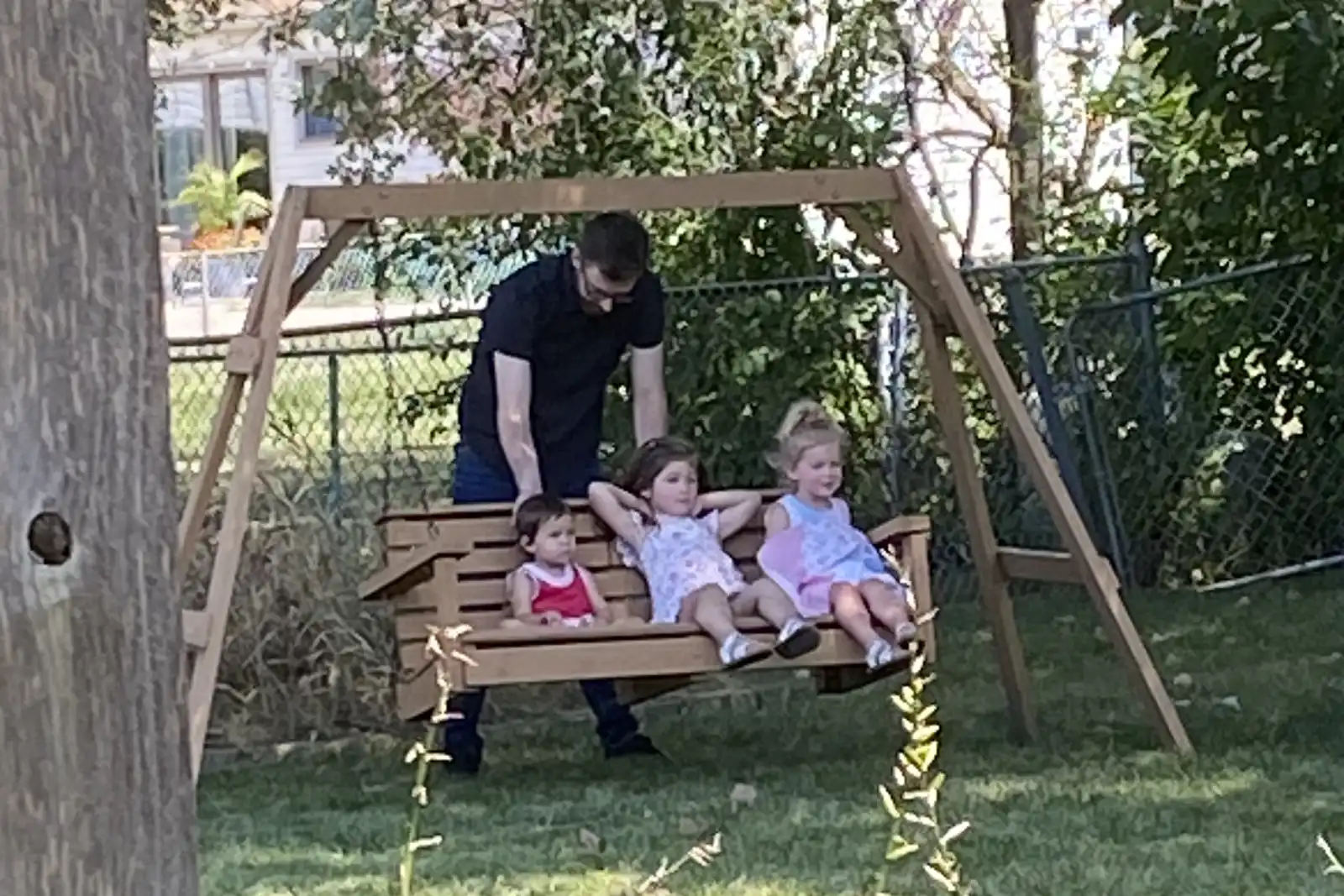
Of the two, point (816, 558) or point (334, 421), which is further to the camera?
point (334, 421)

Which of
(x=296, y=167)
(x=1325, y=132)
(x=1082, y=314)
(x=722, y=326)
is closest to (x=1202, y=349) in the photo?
(x=1082, y=314)

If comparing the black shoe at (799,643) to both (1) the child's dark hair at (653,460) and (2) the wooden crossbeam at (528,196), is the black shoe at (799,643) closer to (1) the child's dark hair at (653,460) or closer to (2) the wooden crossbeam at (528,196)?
(1) the child's dark hair at (653,460)

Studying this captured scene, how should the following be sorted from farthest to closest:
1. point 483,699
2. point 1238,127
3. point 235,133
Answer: point 235,133
point 1238,127
point 483,699

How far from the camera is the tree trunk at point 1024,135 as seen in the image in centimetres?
1148

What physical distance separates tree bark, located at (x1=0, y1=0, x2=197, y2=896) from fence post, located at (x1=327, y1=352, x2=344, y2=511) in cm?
703

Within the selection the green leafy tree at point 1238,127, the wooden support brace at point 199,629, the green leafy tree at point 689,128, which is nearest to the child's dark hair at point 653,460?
the wooden support brace at point 199,629

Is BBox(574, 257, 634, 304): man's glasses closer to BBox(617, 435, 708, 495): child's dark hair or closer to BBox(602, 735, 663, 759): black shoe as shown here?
BBox(617, 435, 708, 495): child's dark hair

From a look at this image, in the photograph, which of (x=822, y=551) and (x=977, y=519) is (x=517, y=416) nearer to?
(x=822, y=551)

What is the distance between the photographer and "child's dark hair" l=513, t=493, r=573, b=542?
20.6 feet

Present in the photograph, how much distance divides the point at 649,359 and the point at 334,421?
2953 mm

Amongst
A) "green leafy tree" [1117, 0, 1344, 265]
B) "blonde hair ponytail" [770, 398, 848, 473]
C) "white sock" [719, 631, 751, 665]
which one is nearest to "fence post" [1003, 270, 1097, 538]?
"green leafy tree" [1117, 0, 1344, 265]

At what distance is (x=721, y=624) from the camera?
6.01m

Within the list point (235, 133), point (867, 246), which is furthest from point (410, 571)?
point (235, 133)

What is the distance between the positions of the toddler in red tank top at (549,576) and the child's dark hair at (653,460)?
26 cm
